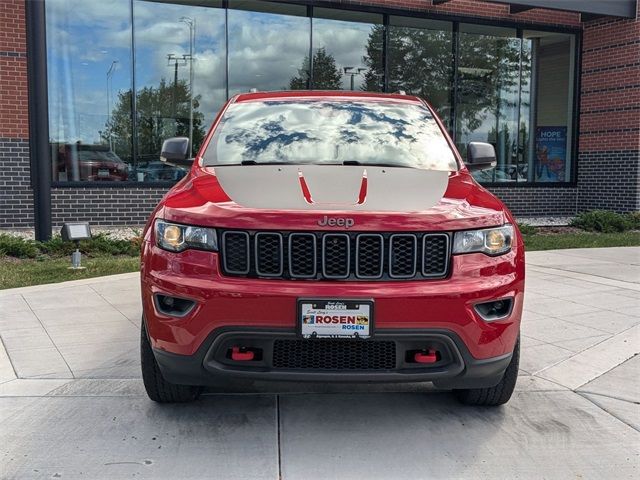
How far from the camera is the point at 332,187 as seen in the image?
3.33m

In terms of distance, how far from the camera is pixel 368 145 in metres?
4.24

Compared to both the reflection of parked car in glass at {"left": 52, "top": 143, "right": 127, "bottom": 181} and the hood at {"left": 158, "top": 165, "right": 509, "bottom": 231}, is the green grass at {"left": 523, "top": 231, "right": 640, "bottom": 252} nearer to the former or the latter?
the hood at {"left": 158, "top": 165, "right": 509, "bottom": 231}

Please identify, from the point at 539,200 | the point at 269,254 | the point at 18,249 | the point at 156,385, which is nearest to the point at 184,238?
the point at 269,254

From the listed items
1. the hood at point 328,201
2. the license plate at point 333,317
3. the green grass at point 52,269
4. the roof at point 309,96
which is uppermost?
the roof at point 309,96

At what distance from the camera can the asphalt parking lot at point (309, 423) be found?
2982mm

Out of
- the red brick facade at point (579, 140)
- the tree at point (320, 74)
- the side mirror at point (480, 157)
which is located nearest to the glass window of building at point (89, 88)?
the red brick facade at point (579, 140)

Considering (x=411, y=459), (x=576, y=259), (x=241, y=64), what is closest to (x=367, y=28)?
(x=241, y=64)

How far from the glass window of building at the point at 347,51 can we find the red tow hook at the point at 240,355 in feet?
36.6

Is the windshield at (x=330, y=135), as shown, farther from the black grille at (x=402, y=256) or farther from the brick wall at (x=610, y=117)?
the brick wall at (x=610, y=117)

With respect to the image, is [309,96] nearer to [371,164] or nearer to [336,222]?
[371,164]

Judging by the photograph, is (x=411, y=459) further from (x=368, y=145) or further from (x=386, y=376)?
(x=368, y=145)

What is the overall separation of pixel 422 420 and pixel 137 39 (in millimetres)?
10561

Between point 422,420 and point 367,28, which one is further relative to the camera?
point 367,28

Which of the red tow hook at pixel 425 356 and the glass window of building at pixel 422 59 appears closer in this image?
the red tow hook at pixel 425 356
